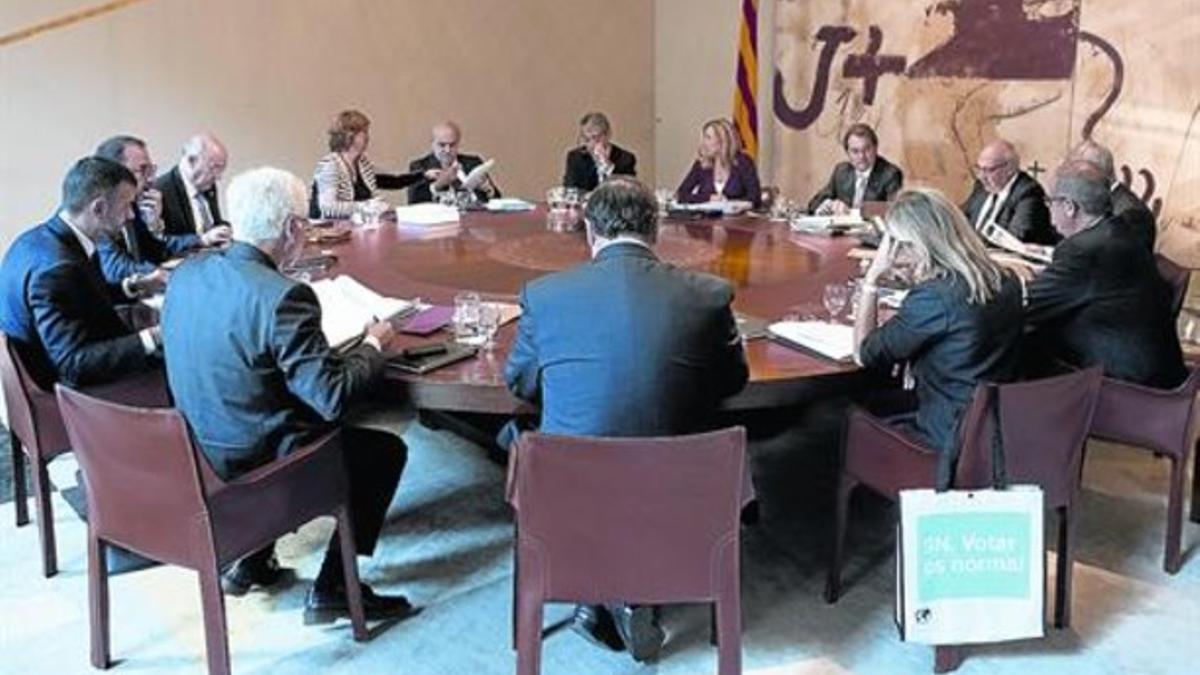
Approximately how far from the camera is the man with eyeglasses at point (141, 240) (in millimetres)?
3559

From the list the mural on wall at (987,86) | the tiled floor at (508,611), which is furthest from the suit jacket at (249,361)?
the mural on wall at (987,86)

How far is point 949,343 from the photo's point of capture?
259cm

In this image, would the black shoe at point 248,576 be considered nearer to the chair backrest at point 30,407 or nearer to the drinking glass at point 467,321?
the chair backrest at point 30,407

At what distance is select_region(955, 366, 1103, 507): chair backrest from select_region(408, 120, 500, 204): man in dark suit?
3241 millimetres

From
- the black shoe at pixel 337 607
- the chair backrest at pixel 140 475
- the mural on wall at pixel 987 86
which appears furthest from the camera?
the mural on wall at pixel 987 86

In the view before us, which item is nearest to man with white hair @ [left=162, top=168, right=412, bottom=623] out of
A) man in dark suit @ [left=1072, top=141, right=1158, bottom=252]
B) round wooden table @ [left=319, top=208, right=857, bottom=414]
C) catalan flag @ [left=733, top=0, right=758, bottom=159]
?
round wooden table @ [left=319, top=208, right=857, bottom=414]

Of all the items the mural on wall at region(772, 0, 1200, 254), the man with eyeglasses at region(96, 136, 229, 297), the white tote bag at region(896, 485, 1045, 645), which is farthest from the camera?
the mural on wall at region(772, 0, 1200, 254)

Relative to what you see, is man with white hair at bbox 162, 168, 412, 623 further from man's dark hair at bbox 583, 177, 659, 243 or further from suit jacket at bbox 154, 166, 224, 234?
suit jacket at bbox 154, 166, 224, 234

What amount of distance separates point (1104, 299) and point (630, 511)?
5.40 ft

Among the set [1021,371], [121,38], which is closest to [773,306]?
[1021,371]

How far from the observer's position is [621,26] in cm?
738

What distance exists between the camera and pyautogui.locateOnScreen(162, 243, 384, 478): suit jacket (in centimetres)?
243

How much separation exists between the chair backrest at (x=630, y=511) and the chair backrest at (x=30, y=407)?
1.47 m

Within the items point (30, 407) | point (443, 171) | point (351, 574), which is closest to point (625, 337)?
point (351, 574)
